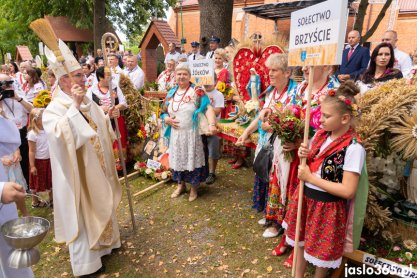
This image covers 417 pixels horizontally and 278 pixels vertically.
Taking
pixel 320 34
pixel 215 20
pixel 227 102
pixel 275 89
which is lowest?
pixel 227 102

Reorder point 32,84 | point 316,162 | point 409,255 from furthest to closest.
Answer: point 32,84 < point 409,255 < point 316,162

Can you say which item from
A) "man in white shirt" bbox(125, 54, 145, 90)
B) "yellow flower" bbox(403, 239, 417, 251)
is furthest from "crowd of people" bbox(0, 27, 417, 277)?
"man in white shirt" bbox(125, 54, 145, 90)

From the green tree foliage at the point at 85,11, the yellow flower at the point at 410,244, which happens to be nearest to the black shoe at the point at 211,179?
the yellow flower at the point at 410,244

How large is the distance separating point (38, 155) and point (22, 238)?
9.60 ft

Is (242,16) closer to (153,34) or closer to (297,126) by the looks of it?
(153,34)

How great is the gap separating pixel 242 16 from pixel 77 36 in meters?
13.3

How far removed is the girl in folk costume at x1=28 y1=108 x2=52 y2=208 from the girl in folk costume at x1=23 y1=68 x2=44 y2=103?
2.66 metres

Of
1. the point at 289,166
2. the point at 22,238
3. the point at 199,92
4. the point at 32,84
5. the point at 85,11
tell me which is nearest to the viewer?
the point at 22,238

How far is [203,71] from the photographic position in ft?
15.3

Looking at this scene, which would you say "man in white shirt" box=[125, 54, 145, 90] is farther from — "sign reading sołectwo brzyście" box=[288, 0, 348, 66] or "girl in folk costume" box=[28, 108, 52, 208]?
"sign reading sołectwo brzyście" box=[288, 0, 348, 66]

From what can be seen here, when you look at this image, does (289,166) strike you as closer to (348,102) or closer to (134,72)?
(348,102)

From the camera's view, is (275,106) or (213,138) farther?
(213,138)

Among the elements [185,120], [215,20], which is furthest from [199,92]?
[215,20]

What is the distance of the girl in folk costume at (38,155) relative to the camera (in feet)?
13.6
